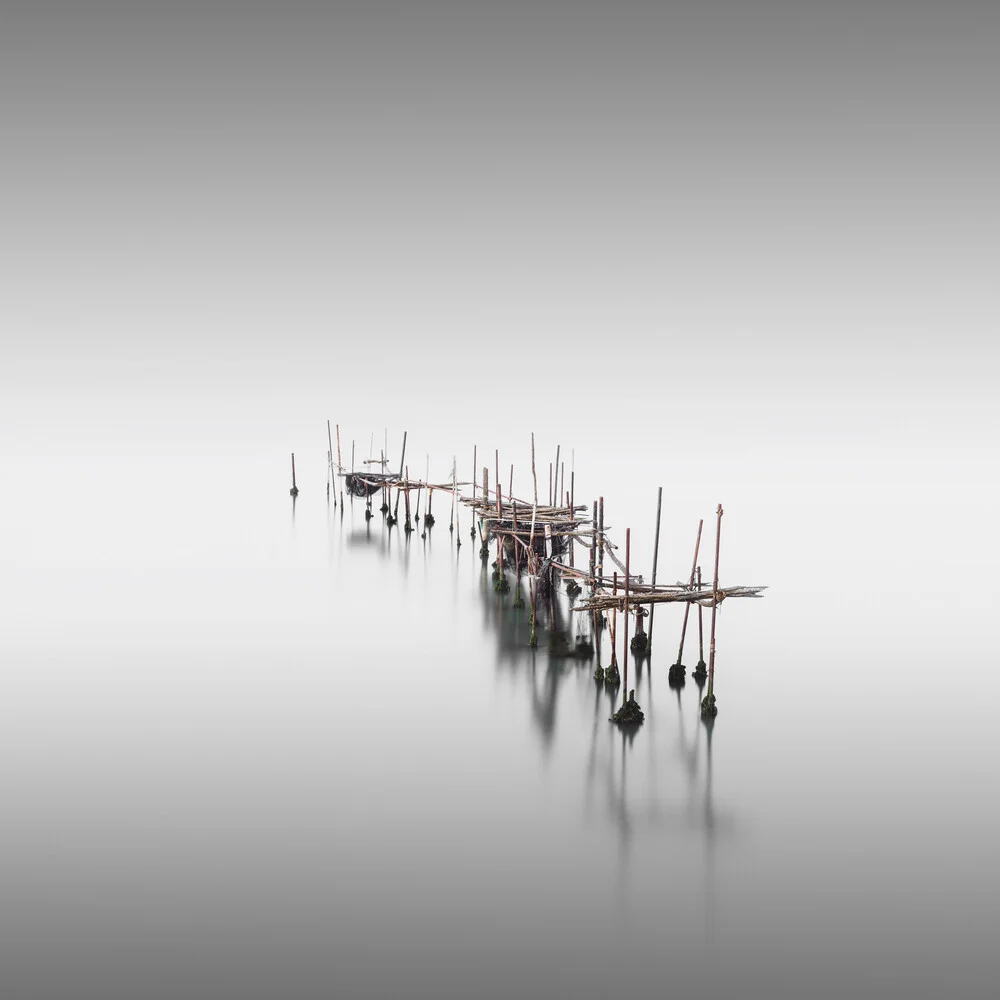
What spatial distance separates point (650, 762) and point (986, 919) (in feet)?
26.4

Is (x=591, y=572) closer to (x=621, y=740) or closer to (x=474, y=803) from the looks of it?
(x=621, y=740)

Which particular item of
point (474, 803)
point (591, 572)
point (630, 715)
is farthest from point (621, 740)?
point (591, 572)

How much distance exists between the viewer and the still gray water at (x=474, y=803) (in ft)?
52.3

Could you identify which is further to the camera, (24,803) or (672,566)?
(672,566)

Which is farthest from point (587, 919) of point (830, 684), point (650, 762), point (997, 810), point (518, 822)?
point (830, 684)

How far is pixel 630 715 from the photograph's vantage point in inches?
995

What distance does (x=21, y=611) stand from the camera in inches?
1502

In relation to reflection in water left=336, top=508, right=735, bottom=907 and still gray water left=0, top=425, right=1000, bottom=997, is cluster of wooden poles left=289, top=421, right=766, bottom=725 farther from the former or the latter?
still gray water left=0, top=425, right=1000, bottom=997

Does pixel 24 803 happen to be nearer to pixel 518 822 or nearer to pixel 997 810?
pixel 518 822

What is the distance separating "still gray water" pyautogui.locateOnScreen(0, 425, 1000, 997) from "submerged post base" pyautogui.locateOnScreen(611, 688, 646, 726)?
1.43ft

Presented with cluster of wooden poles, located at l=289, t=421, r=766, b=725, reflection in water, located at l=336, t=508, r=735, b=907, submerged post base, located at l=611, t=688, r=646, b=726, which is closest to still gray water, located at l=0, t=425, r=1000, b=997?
reflection in water, located at l=336, t=508, r=735, b=907

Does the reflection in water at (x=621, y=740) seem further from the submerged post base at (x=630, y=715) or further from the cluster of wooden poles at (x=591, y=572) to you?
the cluster of wooden poles at (x=591, y=572)

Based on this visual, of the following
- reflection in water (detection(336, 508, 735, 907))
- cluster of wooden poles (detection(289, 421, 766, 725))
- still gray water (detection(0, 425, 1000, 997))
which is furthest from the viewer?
cluster of wooden poles (detection(289, 421, 766, 725))

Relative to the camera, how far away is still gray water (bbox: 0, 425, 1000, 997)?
15938 millimetres
